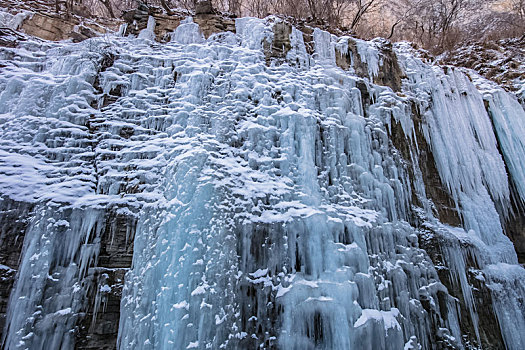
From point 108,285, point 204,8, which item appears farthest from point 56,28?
point 108,285

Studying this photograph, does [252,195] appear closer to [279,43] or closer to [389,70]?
[279,43]

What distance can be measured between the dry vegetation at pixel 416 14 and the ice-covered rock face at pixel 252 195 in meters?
3.58

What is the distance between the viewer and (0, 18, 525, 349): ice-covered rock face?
3426 mm

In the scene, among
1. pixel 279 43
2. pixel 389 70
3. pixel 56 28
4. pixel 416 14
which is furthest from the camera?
pixel 416 14

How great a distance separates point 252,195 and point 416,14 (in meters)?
9.60

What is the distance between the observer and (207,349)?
10.4 ft

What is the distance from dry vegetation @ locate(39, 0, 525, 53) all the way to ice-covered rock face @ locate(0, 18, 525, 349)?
3.58 metres

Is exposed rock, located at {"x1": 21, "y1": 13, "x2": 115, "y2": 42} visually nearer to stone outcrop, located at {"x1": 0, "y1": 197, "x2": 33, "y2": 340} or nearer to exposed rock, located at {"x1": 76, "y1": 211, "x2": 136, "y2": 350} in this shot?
stone outcrop, located at {"x1": 0, "y1": 197, "x2": 33, "y2": 340}

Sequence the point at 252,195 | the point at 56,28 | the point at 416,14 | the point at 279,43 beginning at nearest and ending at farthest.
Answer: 1. the point at 252,195
2. the point at 56,28
3. the point at 279,43
4. the point at 416,14

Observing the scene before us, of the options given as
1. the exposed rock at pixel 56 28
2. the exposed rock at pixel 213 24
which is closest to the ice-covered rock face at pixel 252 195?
the exposed rock at pixel 213 24

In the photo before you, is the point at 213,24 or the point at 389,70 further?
the point at 389,70

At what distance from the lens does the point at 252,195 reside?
415 centimetres

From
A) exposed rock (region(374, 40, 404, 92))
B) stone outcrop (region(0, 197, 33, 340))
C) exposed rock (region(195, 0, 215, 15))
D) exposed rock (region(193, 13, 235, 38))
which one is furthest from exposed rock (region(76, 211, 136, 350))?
exposed rock (region(374, 40, 404, 92))

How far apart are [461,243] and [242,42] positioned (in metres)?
4.70
